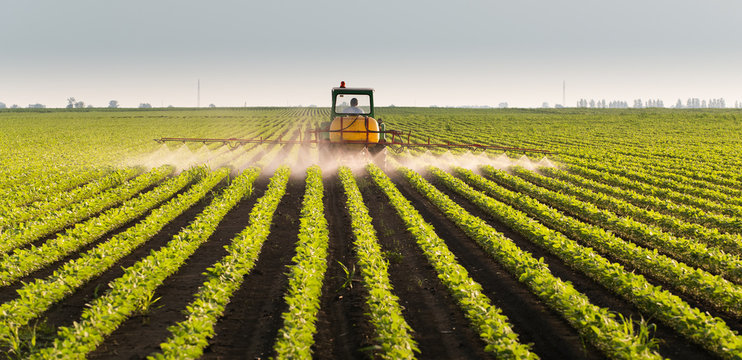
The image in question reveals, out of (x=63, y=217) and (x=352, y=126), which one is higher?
(x=352, y=126)

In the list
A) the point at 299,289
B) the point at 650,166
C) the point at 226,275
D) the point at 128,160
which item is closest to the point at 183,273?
the point at 226,275

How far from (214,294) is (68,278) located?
2.15 meters

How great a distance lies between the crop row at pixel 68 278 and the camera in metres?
5.43

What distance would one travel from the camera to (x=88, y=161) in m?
20.1

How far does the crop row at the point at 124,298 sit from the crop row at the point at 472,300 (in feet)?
12.7

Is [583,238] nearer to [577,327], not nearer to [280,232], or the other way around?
[577,327]

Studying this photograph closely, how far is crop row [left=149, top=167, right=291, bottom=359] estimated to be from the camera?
477 cm

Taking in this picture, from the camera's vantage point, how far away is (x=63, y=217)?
988cm

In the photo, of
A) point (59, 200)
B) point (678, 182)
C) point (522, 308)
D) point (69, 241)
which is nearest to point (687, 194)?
point (678, 182)

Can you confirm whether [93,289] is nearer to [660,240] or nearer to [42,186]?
[660,240]

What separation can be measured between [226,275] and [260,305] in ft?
2.45

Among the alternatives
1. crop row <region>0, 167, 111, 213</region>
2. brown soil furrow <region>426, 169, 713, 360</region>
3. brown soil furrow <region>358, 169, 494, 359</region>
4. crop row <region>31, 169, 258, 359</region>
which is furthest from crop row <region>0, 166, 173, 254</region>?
brown soil furrow <region>426, 169, 713, 360</region>

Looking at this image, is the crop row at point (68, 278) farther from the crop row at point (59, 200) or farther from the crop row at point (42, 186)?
the crop row at point (42, 186)

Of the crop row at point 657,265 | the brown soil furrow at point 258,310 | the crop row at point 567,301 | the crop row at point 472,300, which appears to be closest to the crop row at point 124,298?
the brown soil furrow at point 258,310
